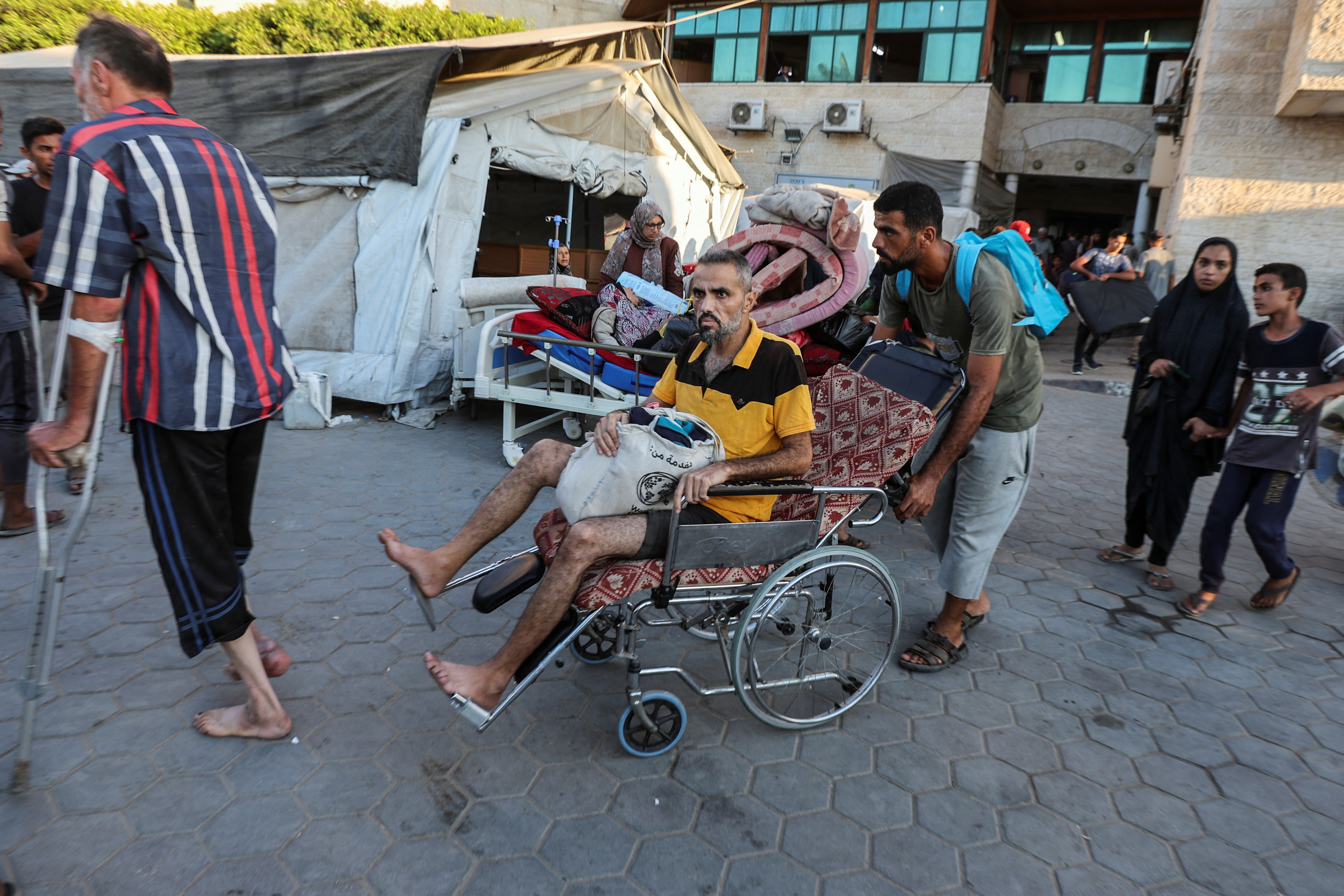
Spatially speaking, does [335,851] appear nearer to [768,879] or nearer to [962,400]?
[768,879]

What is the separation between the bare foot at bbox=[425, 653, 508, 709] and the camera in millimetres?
2473

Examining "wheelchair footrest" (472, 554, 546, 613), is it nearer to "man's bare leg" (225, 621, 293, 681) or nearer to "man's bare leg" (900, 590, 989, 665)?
"man's bare leg" (225, 621, 293, 681)

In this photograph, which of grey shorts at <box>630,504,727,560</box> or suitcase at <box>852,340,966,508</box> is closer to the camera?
grey shorts at <box>630,504,727,560</box>

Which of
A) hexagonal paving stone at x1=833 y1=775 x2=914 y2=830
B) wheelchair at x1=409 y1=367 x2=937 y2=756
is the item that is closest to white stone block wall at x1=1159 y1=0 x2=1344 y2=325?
wheelchair at x1=409 y1=367 x2=937 y2=756

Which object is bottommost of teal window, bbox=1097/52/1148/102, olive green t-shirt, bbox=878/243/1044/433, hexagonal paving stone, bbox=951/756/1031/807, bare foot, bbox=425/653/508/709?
hexagonal paving stone, bbox=951/756/1031/807

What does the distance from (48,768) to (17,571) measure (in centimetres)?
178

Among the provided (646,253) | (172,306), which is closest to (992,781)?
(172,306)

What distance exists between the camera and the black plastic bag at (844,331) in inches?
206

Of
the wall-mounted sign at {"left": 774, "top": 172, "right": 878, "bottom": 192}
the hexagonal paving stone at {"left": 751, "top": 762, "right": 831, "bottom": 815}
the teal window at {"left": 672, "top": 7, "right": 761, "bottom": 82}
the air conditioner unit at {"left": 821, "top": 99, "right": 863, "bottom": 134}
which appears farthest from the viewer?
the teal window at {"left": 672, "top": 7, "right": 761, "bottom": 82}

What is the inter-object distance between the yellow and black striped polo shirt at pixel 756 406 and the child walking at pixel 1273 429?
2.67 m

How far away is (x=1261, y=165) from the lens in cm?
1143

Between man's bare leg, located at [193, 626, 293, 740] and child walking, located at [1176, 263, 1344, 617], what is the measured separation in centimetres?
427

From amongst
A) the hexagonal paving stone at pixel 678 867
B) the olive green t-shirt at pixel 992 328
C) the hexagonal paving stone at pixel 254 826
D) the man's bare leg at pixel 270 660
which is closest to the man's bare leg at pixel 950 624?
the olive green t-shirt at pixel 992 328

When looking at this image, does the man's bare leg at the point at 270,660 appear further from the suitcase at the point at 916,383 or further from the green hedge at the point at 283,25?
the green hedge at the point at 283,25
